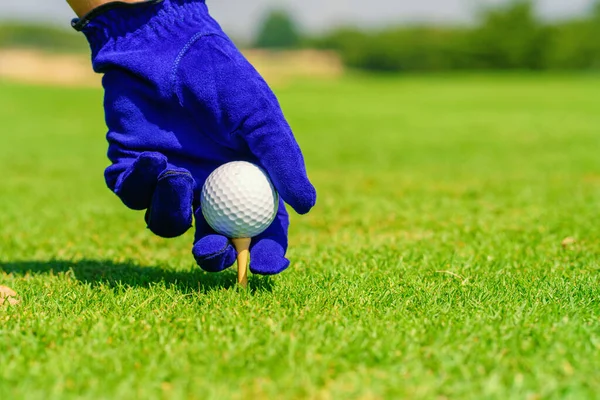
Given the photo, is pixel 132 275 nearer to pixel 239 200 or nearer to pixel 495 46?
pixel 239 200

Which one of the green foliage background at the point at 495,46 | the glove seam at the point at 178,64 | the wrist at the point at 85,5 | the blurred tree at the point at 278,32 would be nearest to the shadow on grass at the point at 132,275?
the glove seam at the point at 178,64

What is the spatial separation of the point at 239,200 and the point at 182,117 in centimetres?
56

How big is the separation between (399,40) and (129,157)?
221 feet

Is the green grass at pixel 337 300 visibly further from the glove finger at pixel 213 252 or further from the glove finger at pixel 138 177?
the glove finger at pixel 138 177

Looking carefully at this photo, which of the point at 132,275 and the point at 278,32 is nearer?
the point at 132,275

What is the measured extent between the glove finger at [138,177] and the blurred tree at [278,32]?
86853 mm

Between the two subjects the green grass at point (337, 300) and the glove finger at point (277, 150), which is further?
the glove finger at point (277, 150)

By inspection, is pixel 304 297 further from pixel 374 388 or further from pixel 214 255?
pixel 374 388

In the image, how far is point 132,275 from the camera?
4105 mm

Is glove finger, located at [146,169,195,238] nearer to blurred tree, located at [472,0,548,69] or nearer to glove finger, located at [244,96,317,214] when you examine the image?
glove finger, located at [244,96,317,214]

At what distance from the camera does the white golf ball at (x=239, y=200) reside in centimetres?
321

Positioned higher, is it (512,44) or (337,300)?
(337,300)

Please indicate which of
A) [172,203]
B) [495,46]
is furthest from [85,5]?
[495,46]

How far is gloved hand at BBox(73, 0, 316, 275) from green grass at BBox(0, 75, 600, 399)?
0.44m
